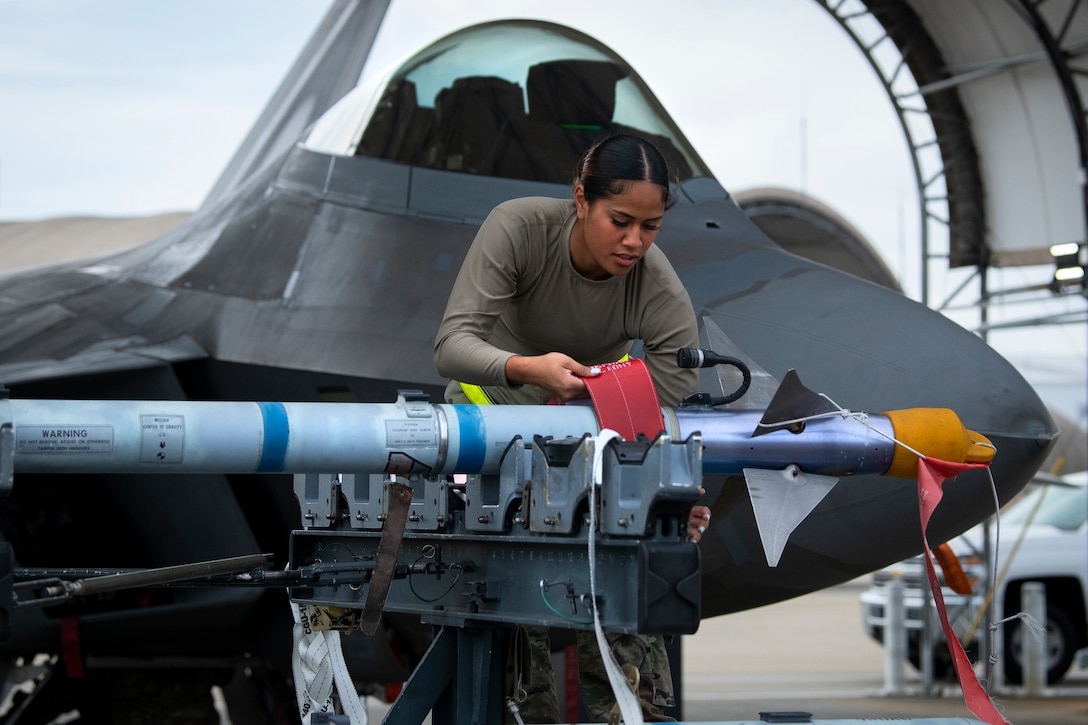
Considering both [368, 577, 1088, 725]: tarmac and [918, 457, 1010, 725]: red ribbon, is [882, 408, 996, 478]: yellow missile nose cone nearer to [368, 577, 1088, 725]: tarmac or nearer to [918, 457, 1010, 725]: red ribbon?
[918, 457, 1010, 725]: red ribbon

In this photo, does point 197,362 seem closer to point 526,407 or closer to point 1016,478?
point 526,407

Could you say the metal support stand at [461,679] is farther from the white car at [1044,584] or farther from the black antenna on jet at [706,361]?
the white car at [1044,584]

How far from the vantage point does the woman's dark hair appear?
8.63 feet

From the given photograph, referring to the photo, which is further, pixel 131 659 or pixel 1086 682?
pixel 1086 682

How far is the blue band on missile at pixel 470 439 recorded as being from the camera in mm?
2342

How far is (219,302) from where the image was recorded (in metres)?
4.95

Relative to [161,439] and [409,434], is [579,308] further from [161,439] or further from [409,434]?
[161,439]

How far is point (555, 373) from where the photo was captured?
248 cm

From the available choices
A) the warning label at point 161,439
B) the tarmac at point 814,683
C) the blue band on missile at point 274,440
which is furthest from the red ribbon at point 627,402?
the tarmac at point 814,683

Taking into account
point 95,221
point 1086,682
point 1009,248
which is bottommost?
point 1086,682

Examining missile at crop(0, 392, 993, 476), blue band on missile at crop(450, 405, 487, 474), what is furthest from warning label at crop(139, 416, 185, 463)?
blue band on missile at crop(450, 405, 487, 474)

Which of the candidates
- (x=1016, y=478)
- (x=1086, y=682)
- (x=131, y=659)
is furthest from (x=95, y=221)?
(x=1016, y=478)

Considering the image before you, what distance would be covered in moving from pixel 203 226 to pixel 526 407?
370 centimetres

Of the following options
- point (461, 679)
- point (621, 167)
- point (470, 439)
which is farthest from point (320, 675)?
point (621, 167)
